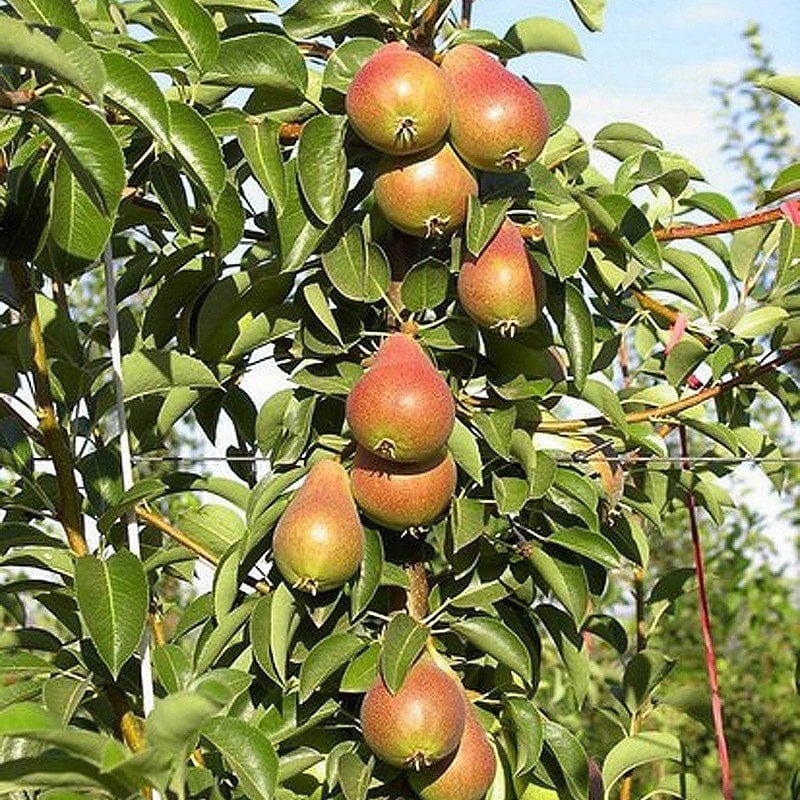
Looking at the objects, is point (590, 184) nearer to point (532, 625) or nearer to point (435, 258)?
point (435, 258)

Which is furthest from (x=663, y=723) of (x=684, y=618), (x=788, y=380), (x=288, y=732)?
(x=288, y=732)

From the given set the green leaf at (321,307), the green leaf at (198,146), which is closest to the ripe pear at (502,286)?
the green leaf at (321,307)

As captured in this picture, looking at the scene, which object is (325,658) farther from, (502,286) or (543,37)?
(543,37)

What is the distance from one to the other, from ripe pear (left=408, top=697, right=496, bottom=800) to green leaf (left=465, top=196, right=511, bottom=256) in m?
0.36

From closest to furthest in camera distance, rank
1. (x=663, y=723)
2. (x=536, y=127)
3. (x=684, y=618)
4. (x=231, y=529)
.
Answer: (x=536, y=127), (x=231, y=529), (x=663, y=723), (x=684, y=618)

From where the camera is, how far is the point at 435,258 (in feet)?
3.94

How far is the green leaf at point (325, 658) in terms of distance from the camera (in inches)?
43.4

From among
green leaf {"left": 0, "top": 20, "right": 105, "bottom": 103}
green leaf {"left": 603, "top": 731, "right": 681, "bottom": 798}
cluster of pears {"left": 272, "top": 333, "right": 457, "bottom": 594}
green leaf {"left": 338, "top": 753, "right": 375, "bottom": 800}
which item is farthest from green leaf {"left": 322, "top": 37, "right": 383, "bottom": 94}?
green leaf {"left": 603, "top": 731, "right": 681, "bottom": 798}

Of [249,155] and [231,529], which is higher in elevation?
[249,155]

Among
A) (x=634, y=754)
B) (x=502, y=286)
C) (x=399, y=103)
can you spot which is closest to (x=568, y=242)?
(x=502, y=286)

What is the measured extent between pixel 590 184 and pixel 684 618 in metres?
3.15

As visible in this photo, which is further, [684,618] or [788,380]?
[684,618]

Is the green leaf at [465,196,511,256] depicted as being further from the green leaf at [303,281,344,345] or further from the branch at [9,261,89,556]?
the branch at [9,261,89,556]

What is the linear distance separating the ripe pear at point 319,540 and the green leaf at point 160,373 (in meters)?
0.14
